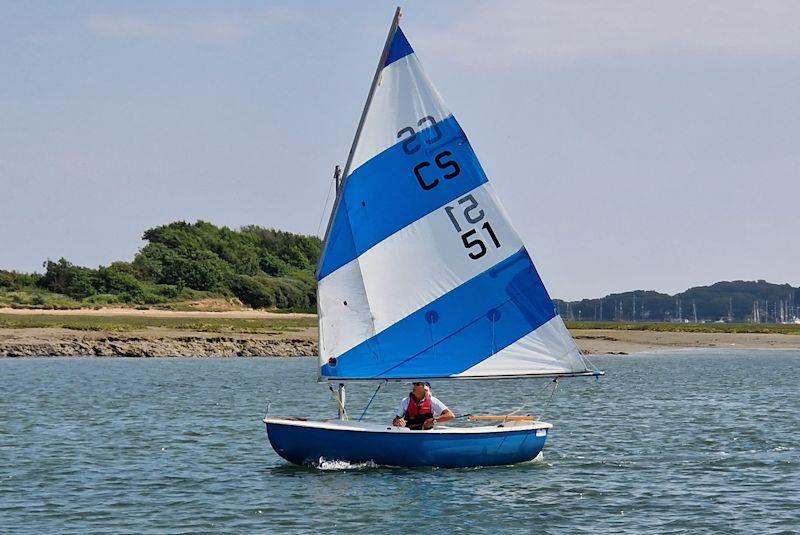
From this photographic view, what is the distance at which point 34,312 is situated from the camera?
293 ft

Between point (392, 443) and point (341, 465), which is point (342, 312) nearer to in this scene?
point (392, 443)

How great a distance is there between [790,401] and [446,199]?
2821cm

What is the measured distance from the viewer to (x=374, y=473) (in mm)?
25891

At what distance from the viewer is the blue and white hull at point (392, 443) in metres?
25.4

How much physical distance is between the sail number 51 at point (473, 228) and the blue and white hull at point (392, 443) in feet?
12.3

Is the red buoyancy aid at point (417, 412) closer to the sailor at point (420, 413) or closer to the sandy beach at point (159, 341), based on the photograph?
the sailor at point (420, 413)

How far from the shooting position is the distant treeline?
330 ft

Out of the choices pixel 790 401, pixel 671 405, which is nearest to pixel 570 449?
pixel 671 405

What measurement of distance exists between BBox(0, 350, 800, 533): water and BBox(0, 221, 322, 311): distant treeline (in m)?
50.3

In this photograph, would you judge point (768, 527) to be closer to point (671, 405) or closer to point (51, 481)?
point (51, 481)

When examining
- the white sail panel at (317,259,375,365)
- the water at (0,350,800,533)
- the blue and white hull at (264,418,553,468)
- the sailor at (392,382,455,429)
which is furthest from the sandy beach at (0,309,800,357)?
the sailor at (392,382,455,429)

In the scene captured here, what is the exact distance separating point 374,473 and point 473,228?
18.1ft

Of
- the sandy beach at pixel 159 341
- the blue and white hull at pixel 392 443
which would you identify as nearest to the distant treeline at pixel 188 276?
the sandy beach at pixel 159 341

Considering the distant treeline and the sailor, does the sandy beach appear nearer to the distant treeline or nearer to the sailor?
the distant treeline
